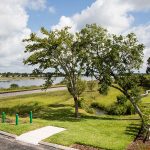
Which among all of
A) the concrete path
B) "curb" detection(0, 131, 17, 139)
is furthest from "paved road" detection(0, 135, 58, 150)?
"curb" detection(0, 131, 17, 139)

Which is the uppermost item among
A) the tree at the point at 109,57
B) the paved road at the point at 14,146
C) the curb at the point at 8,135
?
the tree at the point at 109,57

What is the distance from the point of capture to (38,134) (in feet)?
70.0

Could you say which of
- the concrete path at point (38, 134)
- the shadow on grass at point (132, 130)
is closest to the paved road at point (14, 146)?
the concrete path at point (38, 134)

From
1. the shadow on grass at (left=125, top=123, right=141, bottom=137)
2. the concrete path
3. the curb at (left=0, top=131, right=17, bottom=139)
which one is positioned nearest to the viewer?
the concrete path

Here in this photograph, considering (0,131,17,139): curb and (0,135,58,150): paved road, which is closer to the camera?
(0,135,58,150): paved road

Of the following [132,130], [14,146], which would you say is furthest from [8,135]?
[132,130]

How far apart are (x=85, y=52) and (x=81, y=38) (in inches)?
71.5

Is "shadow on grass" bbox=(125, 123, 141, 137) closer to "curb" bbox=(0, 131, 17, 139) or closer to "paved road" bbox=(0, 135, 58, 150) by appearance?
"paved road" bbox=(0, 135, 58, 150)

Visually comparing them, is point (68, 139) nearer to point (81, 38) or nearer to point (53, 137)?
point (53, 137)

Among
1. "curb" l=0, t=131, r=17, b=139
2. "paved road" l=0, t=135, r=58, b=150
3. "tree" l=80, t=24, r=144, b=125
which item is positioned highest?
"tree" l=80, t=24, r=144, b=125

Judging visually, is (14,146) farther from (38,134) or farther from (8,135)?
(38,134)

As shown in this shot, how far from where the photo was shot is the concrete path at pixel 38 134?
789 inches

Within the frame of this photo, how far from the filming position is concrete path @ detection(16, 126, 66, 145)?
20039 millimetres

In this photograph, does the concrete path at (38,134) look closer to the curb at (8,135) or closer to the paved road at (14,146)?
the curb at (8,135)
